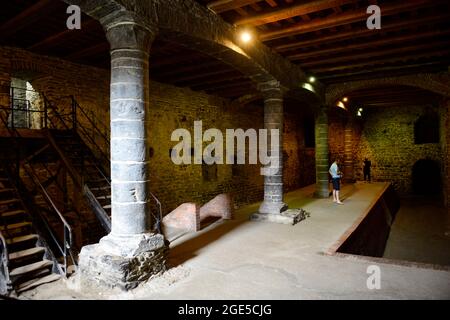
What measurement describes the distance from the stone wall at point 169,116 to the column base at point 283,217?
3.47 metres

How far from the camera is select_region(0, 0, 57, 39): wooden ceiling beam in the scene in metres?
5.00

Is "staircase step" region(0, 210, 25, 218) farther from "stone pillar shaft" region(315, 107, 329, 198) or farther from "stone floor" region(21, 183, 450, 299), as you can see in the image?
"stone pillar shaft" region(315, 107, 329, 198)

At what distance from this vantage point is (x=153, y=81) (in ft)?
32.0

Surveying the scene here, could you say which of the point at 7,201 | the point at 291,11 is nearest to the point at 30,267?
the point at 7,201

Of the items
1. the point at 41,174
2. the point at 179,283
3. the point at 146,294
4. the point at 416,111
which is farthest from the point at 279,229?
the point at 416,111

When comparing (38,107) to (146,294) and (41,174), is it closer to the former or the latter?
(41,174)

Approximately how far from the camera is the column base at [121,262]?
3.90 meters

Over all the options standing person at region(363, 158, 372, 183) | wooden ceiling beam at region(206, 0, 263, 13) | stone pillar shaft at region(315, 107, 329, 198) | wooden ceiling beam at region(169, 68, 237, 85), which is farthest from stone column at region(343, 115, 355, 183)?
wooden ceiling beam at region(206, 0, 263, 13)

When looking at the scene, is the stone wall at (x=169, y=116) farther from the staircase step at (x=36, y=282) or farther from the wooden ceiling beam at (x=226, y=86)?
the staircase step at (x=36, y=282)

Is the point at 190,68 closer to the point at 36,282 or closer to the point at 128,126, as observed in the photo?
the point at 128,126

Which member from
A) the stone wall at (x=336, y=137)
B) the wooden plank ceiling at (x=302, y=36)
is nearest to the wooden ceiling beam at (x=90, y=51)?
the wooden plank ceiling at (x=302, y=36)

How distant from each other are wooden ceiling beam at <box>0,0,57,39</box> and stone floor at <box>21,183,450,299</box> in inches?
166

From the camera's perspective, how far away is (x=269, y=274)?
14.5 feet

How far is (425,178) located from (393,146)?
8.56 feet
